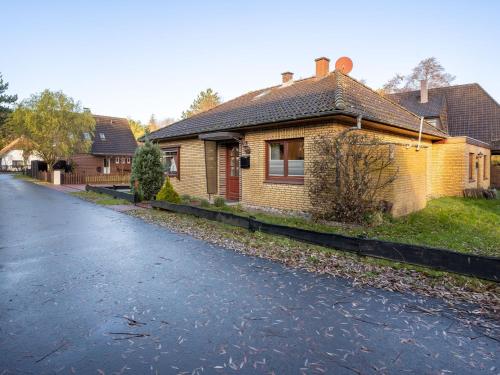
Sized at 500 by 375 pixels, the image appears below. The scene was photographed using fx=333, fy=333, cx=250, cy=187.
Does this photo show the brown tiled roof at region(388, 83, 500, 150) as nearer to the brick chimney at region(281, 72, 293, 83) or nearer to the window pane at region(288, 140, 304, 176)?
the brick chimney at region(281, 72, 293, 83)

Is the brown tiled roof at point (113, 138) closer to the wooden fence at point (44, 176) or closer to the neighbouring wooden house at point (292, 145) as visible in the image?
the wooden fence at point (44, 176)

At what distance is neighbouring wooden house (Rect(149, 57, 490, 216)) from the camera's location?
10.5m

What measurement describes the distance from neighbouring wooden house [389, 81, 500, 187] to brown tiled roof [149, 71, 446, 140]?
43.2ft

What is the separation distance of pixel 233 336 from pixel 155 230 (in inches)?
239

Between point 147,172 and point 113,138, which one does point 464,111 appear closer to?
point 147,172

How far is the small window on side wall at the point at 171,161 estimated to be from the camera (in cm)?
1653

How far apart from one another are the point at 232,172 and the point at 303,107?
4.48 m

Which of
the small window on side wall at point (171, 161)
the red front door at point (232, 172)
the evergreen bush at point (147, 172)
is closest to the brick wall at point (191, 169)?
the small window on side wall at point (171, 161)

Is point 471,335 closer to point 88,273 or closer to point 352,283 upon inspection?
point 352,283

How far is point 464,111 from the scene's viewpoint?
1044 inches

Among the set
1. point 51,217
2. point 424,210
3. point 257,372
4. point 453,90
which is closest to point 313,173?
point 424,210

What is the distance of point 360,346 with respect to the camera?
10.7 feet

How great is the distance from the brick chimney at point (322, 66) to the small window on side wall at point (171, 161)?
7.53 meters

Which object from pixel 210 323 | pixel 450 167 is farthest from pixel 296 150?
pixel 450 167
